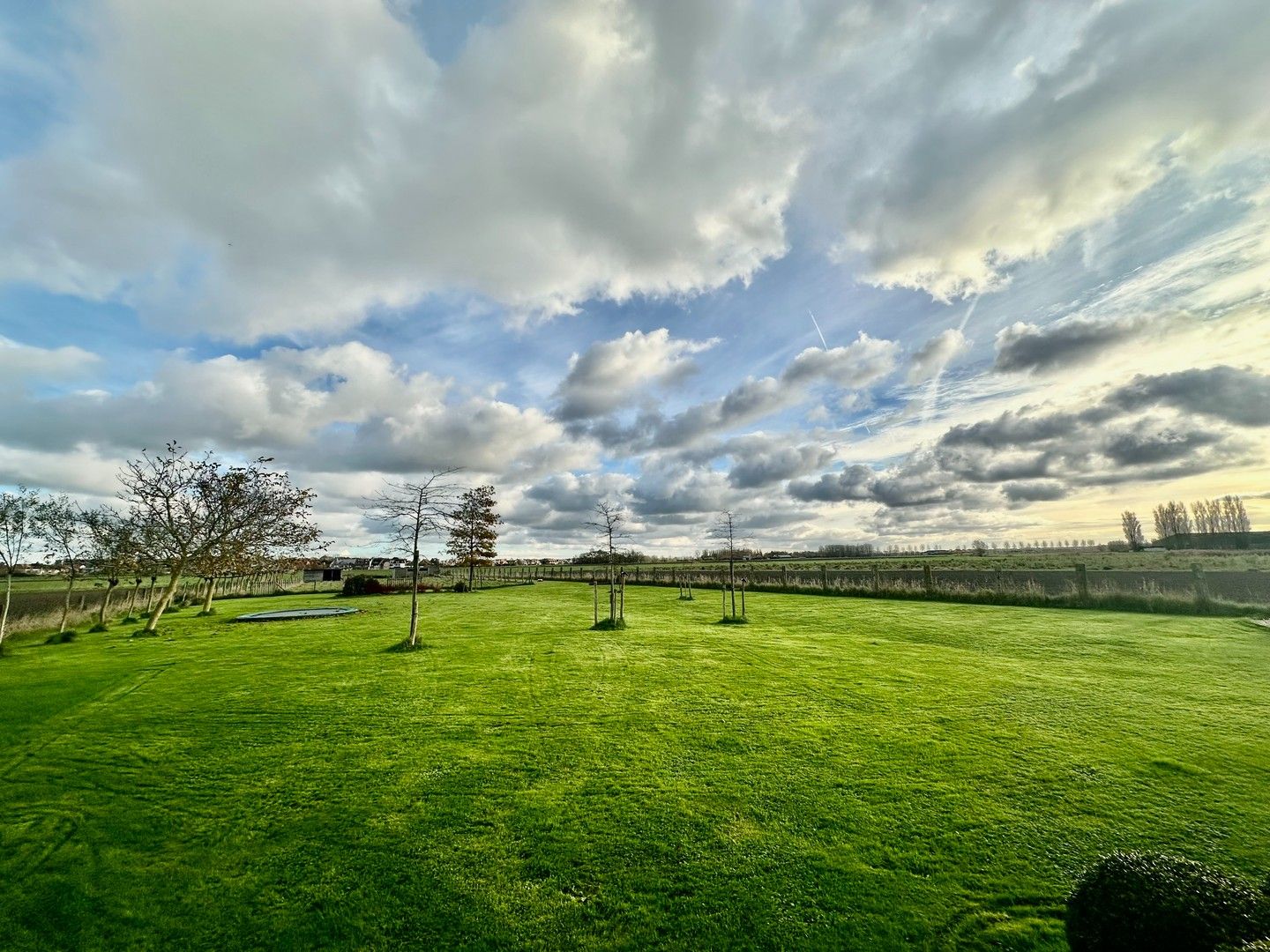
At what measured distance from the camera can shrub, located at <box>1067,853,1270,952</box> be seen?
2.51 m

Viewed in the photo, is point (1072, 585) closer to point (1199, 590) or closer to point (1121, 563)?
point (1199, 590)

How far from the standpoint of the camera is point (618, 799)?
5012 mm

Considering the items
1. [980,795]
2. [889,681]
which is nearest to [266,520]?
[889,681]

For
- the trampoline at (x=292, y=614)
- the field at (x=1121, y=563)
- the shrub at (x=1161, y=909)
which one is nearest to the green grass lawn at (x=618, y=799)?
the shrub at (x=1161, y=909)

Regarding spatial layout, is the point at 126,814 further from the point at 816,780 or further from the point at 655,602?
the point at 655,602

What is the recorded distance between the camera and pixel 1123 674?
9.19 m

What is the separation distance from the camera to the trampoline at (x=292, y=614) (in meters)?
21.4

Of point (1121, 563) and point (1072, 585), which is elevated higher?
point (1072, 585)

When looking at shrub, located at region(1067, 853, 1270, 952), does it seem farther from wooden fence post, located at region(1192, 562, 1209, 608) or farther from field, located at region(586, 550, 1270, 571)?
field, located at region(586, 550, 1270, 571)

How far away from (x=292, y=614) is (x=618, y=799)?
23941mm

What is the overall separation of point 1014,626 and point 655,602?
1548cm

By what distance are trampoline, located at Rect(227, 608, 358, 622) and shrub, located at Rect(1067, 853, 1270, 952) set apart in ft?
81.7

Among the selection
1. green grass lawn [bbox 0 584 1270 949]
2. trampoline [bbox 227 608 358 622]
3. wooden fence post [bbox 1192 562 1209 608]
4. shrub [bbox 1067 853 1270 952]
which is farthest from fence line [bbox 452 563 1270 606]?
shrub [bbox 1067 853 1270 952]

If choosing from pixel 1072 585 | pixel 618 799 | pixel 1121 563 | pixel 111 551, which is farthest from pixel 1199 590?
pixel 1121 563
